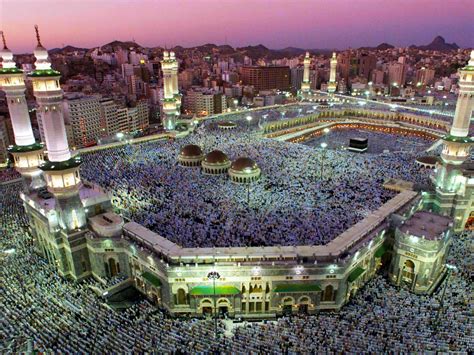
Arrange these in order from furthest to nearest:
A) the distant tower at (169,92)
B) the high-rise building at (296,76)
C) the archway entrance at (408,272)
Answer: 1. the high-rise building at (296,76)
2. the distant tower at (169,92)
3. the archway entrance at (408,272)

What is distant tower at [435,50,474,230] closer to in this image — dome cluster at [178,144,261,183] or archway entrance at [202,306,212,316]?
dome cluster at [178,144,261,183]

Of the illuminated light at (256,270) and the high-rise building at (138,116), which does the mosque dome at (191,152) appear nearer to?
the illuminated light at (256,270)

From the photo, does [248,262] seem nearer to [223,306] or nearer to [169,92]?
[223,306]

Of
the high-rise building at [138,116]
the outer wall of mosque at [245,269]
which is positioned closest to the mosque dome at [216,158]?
the outer wall of mosque at [245,269]

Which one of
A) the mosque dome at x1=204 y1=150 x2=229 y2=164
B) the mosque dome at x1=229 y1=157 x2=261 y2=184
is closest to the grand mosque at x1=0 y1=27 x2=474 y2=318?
the mosque dome at x1=229 y1=157 x2=261 y2=184

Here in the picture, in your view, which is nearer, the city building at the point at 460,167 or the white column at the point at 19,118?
the white column at the point at 19,118
